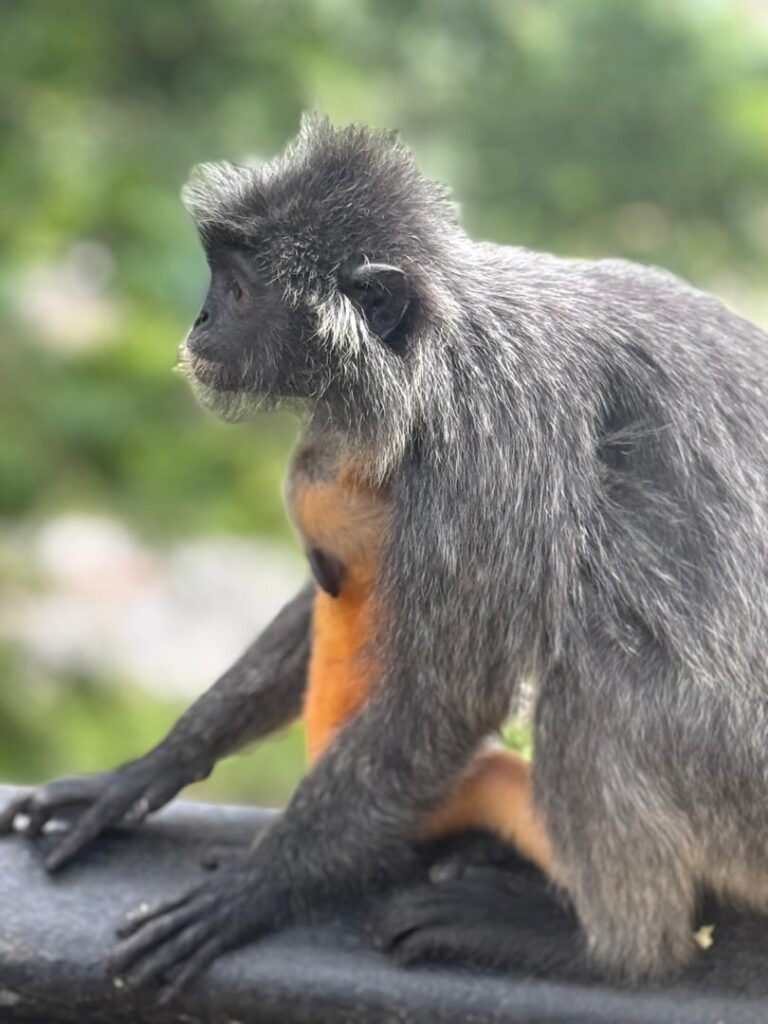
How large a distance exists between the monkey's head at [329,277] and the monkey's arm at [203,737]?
1.95 feet

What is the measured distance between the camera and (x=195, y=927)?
7.39 ft

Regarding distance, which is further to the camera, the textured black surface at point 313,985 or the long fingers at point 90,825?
the long fingers at point 90,825

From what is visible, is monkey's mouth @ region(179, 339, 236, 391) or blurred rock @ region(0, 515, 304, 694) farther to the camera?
blurred rock @ region(0, 515, 304, 694)

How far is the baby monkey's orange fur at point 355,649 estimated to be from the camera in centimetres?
238

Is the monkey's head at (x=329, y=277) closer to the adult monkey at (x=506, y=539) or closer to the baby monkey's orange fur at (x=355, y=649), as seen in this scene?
the adult monkey at (x=506, y=539)

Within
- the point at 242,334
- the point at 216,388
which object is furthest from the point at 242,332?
the point at 216,388

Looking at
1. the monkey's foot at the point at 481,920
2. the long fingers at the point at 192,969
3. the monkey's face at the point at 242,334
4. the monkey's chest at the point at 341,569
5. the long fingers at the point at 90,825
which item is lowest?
the long fingers at the point at 192,969

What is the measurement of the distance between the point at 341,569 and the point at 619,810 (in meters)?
0.60

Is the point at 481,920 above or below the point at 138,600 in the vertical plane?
above

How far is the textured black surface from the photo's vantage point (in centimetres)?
208

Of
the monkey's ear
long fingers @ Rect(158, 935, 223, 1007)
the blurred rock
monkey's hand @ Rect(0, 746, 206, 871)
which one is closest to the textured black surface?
long fingers @ Rect(158, 935, 223, 1007)

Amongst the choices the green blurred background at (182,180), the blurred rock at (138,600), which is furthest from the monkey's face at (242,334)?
the blurred rock at (138,600)

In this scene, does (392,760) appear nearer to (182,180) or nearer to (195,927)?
(195,927)

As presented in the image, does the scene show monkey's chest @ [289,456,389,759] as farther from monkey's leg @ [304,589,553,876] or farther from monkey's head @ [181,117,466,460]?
monkey's head @ [181,117,466,460]
